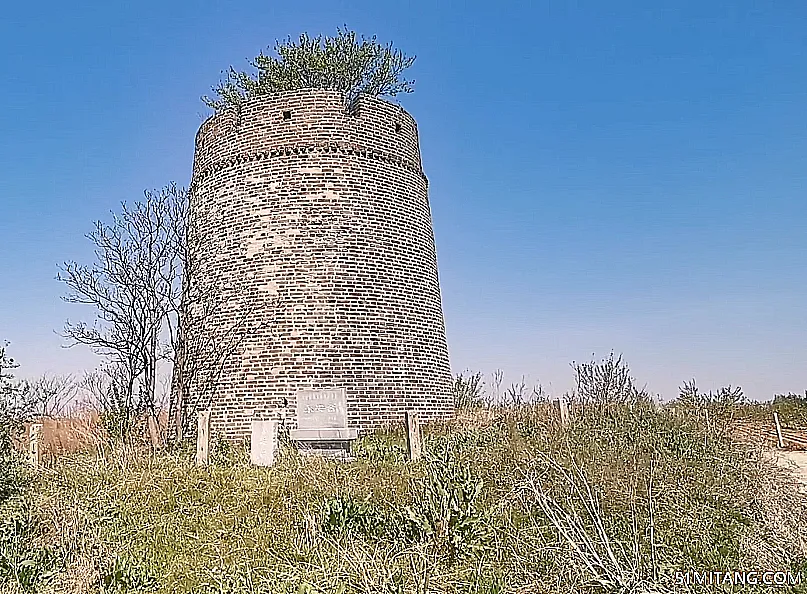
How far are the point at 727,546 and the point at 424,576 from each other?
9.07 feet

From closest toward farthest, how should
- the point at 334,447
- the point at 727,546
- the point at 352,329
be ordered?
the point at 727,546, the point at 334,447, the point at 352,329

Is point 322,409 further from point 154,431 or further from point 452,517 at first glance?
point 452,517

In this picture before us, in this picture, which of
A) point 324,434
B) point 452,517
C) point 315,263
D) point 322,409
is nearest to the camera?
point 452,517

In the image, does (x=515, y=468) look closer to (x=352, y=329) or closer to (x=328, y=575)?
(x=328, y=575)

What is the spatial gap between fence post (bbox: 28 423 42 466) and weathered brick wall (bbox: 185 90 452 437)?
2.93m

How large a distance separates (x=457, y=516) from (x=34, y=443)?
9.56 meters

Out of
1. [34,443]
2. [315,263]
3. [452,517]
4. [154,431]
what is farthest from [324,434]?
[452,517]

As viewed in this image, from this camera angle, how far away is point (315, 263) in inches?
583

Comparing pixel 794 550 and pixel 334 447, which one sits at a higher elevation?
pixel 334 447

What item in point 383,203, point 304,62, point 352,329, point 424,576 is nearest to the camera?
point 424,576

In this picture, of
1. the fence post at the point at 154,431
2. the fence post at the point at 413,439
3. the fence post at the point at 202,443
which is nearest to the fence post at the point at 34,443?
the fence post at the point at 154,431

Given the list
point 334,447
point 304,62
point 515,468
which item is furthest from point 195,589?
point 304,62

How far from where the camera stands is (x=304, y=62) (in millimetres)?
18375

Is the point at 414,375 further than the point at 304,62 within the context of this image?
No
